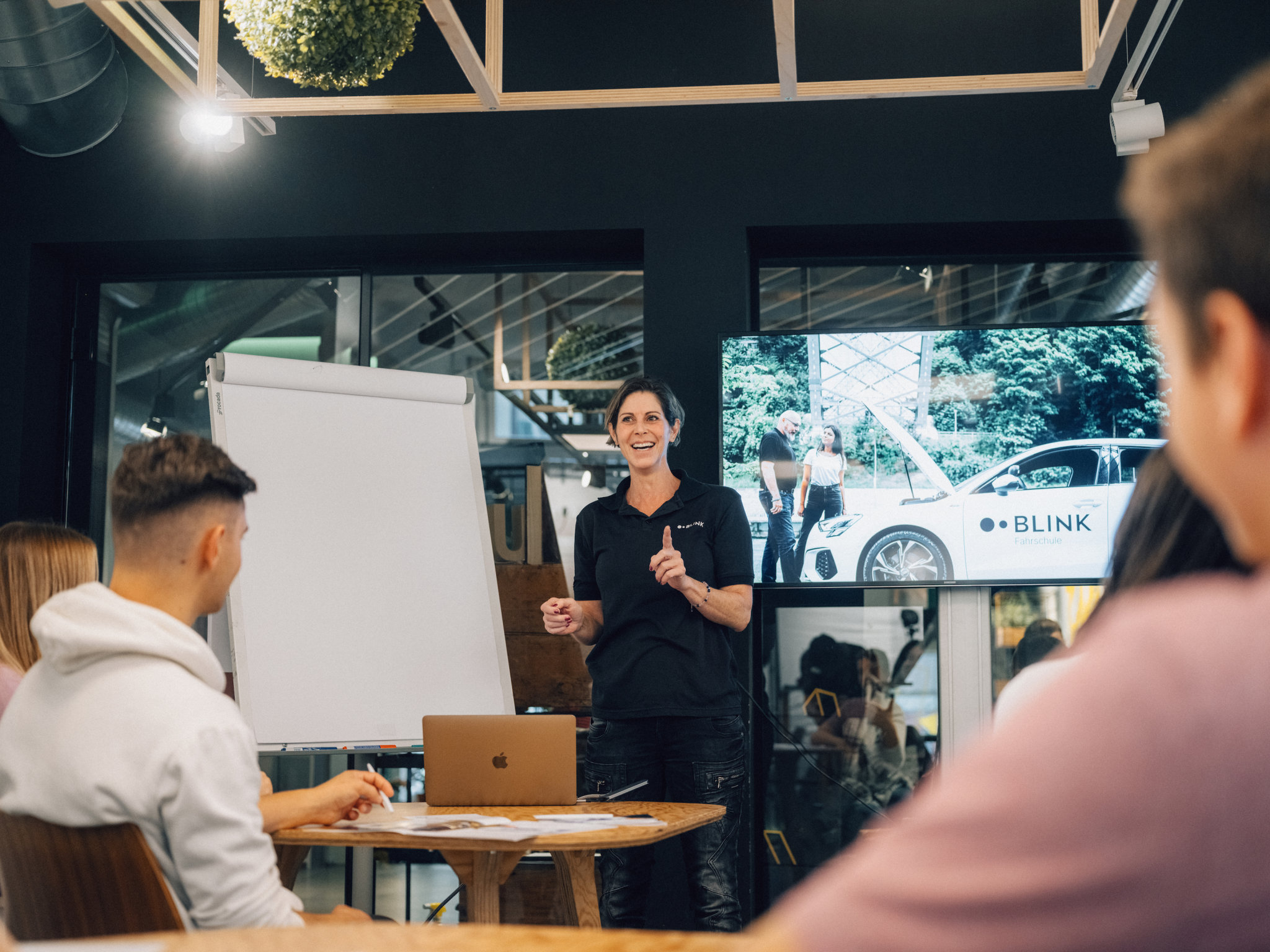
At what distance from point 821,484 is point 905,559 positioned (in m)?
0.39

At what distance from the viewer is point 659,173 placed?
3.96m

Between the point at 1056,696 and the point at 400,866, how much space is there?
435 centimetres

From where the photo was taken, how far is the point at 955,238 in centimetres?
403

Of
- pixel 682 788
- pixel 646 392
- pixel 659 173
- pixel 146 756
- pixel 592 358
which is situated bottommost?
pixel 682 788

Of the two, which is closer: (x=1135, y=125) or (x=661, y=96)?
(x=661, y=96)

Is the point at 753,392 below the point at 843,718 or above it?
above

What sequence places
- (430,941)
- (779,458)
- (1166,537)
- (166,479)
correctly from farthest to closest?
(779,458), (166,479), (430,941), (1166,537)

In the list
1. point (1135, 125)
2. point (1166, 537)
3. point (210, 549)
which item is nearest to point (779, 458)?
point (1135, 125)

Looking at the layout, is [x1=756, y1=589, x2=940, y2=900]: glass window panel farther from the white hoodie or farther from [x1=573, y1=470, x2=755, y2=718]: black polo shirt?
the white hoodie

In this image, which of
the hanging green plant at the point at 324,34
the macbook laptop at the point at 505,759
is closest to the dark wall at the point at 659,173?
the hanging green plant at the point at 324,34

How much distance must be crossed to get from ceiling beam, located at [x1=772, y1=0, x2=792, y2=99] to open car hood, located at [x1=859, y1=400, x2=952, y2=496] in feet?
4.34

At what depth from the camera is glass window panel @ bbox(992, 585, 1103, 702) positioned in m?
3.76

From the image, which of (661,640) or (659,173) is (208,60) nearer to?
(659,173)

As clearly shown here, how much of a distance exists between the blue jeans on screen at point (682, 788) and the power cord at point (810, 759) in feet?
3.13
